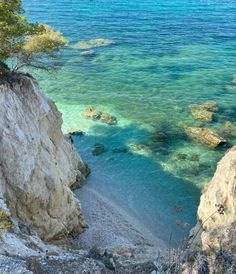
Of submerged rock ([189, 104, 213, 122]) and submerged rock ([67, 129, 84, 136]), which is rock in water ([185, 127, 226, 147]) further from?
submerged rock ([67, 129, 84, 136])

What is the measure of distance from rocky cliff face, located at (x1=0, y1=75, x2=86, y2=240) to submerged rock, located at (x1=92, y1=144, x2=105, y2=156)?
1171 cm

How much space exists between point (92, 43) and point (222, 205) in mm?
58149

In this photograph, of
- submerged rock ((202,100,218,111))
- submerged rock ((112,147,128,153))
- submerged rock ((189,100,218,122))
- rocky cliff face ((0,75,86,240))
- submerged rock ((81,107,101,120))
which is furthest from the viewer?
submerged rock ((202,100,218,111))

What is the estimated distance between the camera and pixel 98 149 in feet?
146

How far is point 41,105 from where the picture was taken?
29.4 m

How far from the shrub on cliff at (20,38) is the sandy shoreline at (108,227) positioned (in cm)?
1196

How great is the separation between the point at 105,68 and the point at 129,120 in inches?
712

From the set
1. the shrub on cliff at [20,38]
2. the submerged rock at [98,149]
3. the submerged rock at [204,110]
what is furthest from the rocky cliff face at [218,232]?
the submerged rock at [204,110]

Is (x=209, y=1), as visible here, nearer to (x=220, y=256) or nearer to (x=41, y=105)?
(x=41, y=105)

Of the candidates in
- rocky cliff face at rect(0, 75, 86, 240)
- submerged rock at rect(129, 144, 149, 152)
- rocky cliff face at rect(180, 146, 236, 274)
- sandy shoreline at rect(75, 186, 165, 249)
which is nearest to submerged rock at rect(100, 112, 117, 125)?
submerged rock at rect(129, 144, 149, 152)

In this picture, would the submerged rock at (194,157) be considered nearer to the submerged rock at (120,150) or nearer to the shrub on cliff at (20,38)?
Answer: the submerged rock at (120,150)

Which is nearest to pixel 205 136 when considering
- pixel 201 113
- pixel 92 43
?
pixel 201 113

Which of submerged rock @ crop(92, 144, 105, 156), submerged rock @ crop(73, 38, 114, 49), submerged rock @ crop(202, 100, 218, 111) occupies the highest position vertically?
submerged rock @ crop(73, 38, 114, 49)

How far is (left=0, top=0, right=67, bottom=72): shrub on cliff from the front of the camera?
27.0 meters
